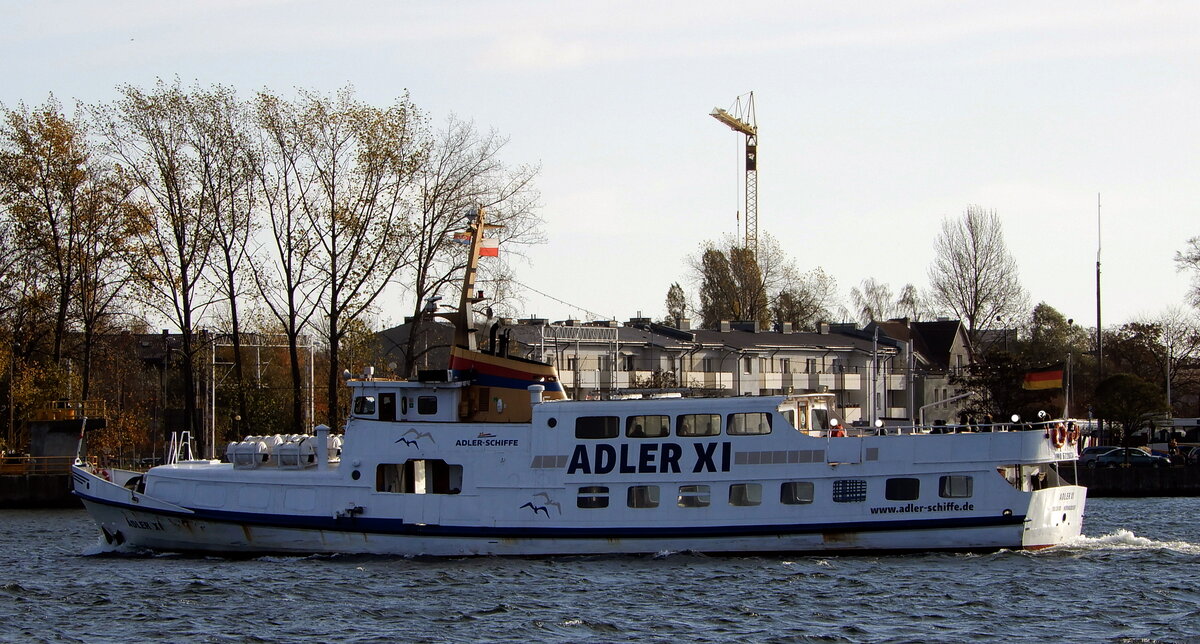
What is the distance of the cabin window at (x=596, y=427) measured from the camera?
31391 millimetres

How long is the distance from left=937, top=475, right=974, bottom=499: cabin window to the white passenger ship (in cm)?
3

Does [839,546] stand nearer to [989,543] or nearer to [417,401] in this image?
[989,543]

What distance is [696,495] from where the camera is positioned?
31094 millimetres

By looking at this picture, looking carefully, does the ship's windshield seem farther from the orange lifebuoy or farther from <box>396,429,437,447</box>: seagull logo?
<box>396,429,437,447</box>: seagull logo

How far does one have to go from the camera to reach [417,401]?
107 ft

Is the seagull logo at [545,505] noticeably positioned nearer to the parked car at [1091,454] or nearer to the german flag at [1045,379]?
the german flag at [1045,379]

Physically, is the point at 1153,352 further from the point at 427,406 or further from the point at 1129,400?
the point at 427,406

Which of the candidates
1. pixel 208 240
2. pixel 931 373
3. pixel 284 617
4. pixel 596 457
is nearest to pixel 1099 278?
pixel 931 373

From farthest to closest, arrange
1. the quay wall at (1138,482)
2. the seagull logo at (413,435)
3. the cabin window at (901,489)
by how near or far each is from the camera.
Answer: the quay wall at (1138,482) → the seagull logo at (413,435) → the cabin window at (901,489)

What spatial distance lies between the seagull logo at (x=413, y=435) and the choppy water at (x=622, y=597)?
8.49 feet

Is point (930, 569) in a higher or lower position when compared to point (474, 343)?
lower

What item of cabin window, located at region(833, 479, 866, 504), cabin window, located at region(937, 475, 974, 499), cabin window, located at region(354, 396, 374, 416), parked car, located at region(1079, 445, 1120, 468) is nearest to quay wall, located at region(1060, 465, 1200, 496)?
parked car, located at region(1079, 445, 1120, 468)

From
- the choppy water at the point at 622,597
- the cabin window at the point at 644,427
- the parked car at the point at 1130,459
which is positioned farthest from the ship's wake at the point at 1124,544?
the parked car at the point at 1130,459

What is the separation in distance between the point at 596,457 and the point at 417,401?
4455 mm
